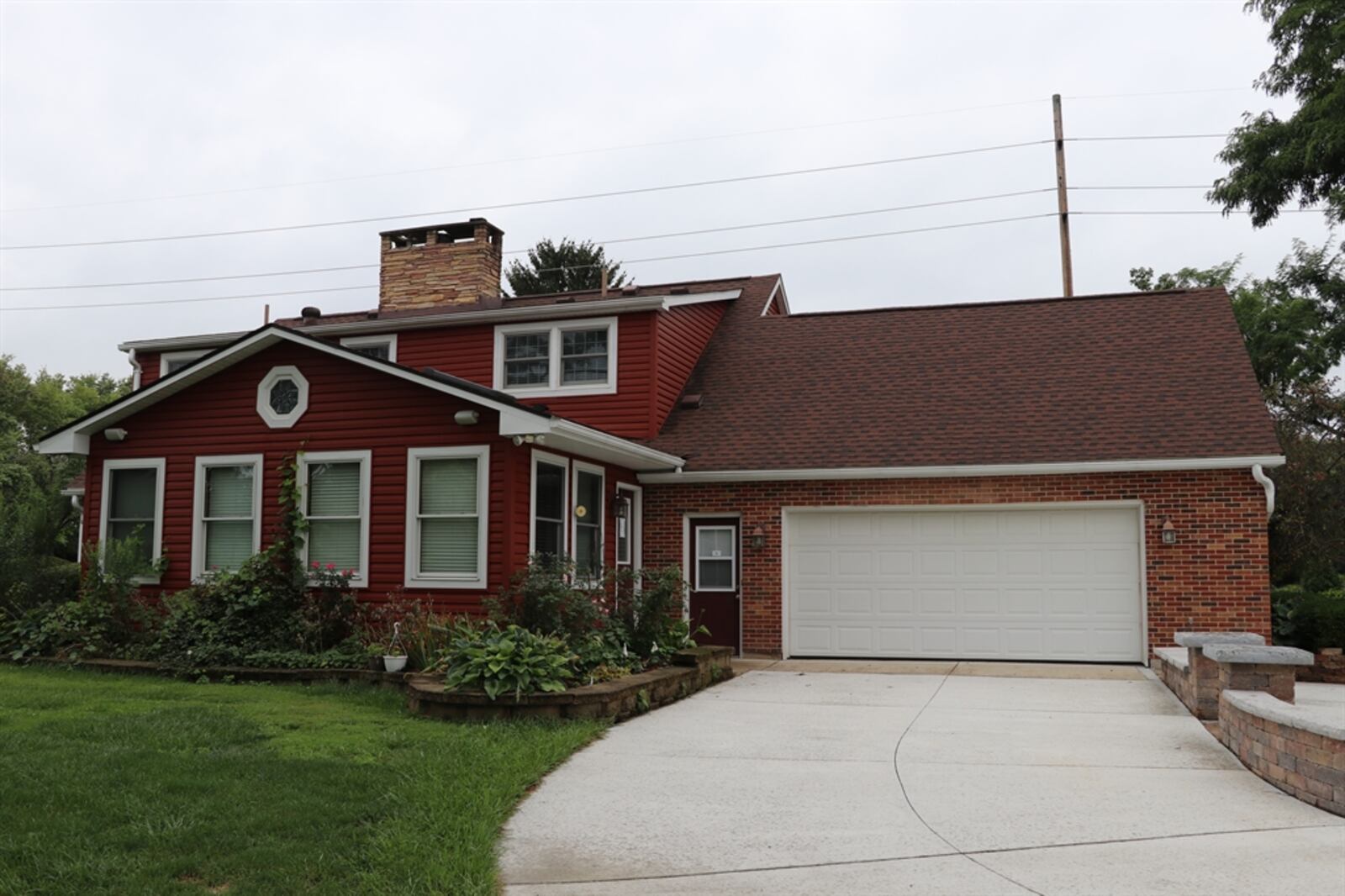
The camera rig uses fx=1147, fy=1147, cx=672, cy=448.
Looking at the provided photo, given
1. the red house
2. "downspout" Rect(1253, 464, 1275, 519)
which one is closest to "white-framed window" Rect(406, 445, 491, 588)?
the red house

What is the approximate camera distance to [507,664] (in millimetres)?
9500

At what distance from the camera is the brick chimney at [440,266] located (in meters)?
19.7

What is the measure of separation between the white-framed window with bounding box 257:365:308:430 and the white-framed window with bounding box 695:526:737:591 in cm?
561

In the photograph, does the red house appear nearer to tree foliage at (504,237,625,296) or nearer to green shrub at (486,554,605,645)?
green shrub at (486,554,605,645)

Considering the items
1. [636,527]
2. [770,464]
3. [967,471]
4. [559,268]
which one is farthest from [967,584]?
[559,268]

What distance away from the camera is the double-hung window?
13914mm

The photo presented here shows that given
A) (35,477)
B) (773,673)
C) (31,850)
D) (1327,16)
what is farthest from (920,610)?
(35,477)

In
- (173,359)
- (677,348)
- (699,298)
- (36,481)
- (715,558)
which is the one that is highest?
(699,298)

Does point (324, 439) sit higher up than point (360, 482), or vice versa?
point (324, 439)

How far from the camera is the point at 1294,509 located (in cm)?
1803

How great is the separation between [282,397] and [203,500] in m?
1.60

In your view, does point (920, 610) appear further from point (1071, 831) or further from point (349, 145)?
point (349, 145)

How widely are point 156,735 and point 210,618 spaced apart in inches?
177

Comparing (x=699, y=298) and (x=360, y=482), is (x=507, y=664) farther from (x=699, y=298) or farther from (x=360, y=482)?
(x=699, y=298)
